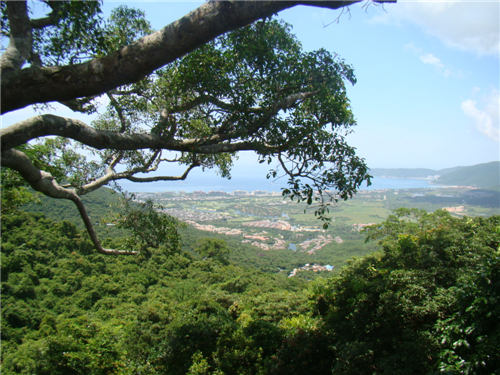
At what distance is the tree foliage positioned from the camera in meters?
1.93

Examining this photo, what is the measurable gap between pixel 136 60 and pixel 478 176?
10148 cm

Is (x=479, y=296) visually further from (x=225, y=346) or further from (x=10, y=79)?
(x=225, y=346)

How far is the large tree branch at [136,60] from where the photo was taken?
184 centimetres

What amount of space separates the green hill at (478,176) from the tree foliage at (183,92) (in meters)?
81.6

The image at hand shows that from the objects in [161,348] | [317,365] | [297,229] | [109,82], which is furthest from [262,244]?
[109,82]

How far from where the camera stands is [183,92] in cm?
379

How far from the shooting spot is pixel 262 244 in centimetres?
4503

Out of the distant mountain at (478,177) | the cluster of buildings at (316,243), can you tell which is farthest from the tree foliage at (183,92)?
the distant mountain at (478,177)

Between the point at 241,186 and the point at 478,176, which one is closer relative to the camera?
the point at 478,176

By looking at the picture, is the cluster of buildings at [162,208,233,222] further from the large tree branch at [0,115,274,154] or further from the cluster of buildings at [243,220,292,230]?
the large tree branch at [0,115,274,154]

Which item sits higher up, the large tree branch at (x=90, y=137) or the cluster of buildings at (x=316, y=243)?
the large tree branch at (x=90, y=137)

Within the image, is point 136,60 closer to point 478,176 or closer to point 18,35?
point 18,35

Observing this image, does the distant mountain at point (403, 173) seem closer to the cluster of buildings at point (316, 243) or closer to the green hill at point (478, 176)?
the green hill at point (478, 176)

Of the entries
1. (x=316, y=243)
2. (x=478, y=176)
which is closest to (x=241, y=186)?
(x=316, y=243)
